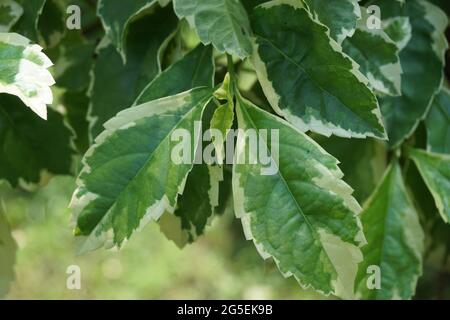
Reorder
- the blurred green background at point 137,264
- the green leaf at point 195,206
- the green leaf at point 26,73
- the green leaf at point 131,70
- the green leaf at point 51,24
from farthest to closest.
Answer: the blurred green background at point 137,264
the green leaf at point 51,24
the green leaf at point 131,70
the green leaf at point 195,206
the green leaf at point 26,73

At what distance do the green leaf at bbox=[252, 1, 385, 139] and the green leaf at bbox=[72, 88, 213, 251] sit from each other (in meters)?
0.09

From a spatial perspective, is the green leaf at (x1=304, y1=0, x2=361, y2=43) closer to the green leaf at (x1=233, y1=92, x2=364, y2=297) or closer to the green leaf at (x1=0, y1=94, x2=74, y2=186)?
the green leaf at (x1=233, y1=92, x2=364, y2=297)

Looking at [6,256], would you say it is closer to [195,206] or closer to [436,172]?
[195,206]

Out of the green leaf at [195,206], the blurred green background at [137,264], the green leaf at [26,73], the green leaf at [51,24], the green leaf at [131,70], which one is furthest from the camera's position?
the blurred green background at [137,264]

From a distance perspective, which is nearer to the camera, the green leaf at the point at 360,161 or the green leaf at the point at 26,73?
the green leaf at the point at 26,73

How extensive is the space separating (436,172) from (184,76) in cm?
32

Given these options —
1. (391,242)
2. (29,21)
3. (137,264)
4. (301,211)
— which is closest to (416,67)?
(391,242)

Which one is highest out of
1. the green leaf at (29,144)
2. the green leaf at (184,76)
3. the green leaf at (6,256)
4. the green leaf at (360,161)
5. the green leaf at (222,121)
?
the green leaf at (184,76)

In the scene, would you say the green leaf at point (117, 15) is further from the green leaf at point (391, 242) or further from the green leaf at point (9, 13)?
the green leaf at point (391, 242)

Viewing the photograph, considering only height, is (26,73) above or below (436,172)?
above

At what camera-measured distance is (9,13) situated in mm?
774

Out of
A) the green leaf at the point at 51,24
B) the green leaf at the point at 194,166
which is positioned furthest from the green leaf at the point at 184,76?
the green leaf at the point at 51,24

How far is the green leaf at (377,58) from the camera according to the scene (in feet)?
2.53

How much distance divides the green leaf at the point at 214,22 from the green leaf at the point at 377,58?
0.17 m
